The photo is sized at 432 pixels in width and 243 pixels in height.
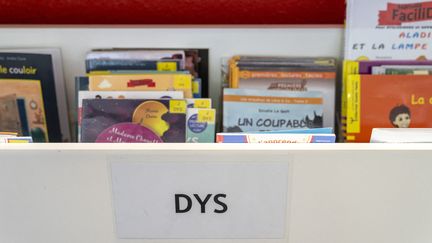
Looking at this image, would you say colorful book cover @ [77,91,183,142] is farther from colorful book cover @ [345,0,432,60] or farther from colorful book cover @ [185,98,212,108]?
colorful book cover @ [345,0,432,60]

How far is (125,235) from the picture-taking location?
2.28ft

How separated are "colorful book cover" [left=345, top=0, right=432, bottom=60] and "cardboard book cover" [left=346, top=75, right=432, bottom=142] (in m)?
0.06

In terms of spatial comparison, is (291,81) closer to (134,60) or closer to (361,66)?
(361,66)

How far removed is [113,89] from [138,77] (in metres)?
0.06

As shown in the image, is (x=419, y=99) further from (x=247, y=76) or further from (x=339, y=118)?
(x=247, y=76)

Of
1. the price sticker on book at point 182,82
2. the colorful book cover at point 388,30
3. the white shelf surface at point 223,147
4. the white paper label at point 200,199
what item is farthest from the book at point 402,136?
the price sticker on book at point 182,82

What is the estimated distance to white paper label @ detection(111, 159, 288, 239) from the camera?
643 millimetres

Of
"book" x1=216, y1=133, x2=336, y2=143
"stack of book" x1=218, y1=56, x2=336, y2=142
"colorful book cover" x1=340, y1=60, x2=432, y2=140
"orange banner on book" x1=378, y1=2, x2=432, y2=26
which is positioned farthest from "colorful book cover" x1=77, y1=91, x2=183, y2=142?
"orange banner on book" x1=378, y1=2, x2=432, y2=26

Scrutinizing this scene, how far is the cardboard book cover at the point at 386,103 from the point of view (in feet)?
2.90

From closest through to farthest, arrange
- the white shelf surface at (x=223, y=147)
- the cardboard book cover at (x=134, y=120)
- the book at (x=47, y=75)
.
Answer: the white shelf surface at (x=223, y=147), the cardboard book cover at (x=134, y=120), the book at (x=47, y=75)

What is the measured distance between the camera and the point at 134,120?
0.84 meters

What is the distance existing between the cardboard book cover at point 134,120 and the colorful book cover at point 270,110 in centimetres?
12

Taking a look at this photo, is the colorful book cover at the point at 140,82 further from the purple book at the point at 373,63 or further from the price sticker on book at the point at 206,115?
the purple book at the point at 373,63

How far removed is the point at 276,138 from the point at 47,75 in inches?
22.2
